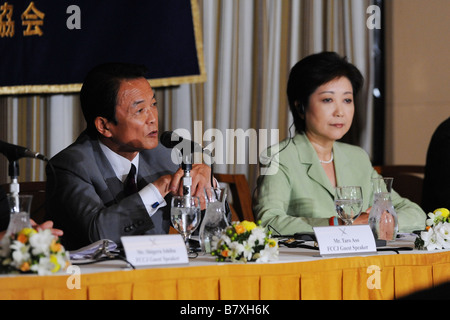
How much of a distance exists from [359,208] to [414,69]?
2391 mm

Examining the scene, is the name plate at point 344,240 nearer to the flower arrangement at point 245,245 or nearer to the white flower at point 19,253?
the flower arrangement at point 245,245

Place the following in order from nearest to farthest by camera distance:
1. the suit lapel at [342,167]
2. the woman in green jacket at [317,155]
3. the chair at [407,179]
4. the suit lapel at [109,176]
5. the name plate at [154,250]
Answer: the name plate at [154,250], the suit lapel at [109,176], the woman in green jacket at [317,155], the suit lapel at [342,167], the chair at [407,179]

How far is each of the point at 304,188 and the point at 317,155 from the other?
0.18 m

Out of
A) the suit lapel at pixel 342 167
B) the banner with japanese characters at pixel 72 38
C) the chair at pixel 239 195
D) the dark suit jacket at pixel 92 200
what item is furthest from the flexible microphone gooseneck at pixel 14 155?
the banner with japanese characters at pixel 72 38

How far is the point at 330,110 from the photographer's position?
2799 mm

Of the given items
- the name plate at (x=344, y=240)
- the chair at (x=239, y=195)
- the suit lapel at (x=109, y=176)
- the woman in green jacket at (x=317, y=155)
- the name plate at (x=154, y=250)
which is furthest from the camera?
the chair at (x=239, y=195)

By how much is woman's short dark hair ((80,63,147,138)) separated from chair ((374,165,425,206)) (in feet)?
6.70

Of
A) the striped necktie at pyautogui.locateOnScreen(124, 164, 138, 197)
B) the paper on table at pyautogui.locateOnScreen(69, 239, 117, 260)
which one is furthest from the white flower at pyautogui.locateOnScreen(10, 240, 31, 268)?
the striped necktie at pyautogui.locateOnScreen(124, 164, 138, 197)

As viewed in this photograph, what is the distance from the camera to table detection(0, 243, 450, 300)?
1.50m

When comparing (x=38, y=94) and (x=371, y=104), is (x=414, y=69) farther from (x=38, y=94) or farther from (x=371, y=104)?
(x=38, y=94)

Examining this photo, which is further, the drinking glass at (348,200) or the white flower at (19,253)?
the drinking glass at (348,200)

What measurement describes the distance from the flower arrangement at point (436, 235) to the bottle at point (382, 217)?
0.14m

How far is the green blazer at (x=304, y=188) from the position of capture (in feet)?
8.32

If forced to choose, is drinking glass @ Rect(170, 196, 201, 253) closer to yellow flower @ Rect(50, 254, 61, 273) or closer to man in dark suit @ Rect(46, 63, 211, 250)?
man in dark suit @ Rect(46, 63, 211, 250)
